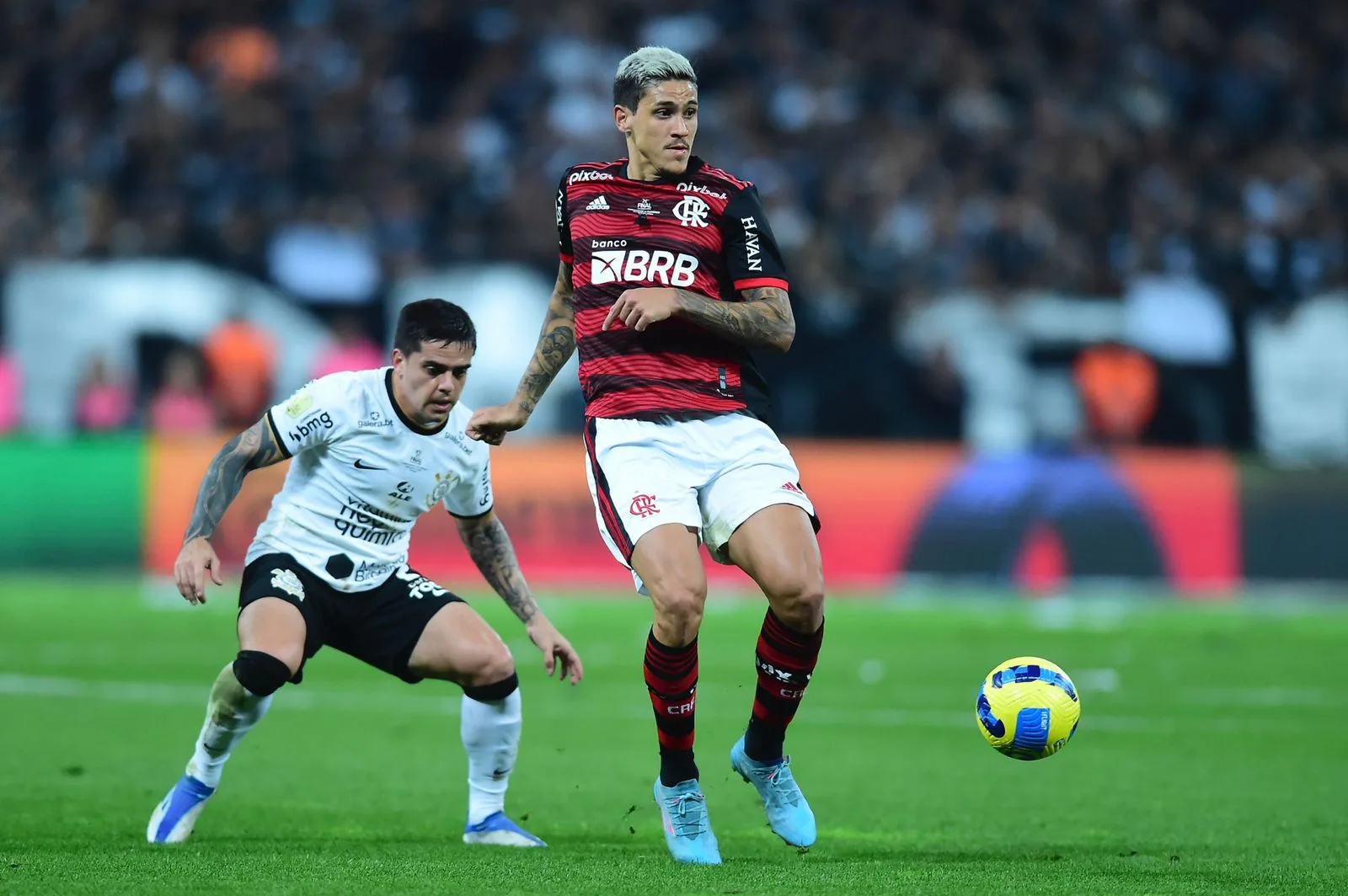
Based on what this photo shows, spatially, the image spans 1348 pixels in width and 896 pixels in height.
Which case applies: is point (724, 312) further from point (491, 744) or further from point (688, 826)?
point (491, 744)

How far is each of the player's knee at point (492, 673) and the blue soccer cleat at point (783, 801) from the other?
907 mm

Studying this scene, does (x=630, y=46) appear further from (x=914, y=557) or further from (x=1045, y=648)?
(x=1045, y=648)

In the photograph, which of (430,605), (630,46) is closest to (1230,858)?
(430,605)

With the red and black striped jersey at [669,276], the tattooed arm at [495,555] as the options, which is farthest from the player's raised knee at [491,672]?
the red and black striped jersey at [669,276]

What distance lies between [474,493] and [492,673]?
2.40ft

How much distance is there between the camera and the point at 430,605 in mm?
6777

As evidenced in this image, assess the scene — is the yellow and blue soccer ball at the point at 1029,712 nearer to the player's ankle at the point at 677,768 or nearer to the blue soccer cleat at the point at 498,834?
the player's ankle at the point at 677,768

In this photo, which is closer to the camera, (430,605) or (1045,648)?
(430,605)

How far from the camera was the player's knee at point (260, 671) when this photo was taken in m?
6.31

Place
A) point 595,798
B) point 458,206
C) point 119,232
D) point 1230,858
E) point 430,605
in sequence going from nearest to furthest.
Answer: point 1230,858 → point 430,605 → point 595,798 → point 119,232 → point 458,206

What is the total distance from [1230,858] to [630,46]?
56.9 feet

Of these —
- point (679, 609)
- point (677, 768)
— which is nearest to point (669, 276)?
point (679, 609)

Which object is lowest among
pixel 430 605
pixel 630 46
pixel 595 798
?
pixel 595 798

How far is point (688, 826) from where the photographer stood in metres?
6.00
